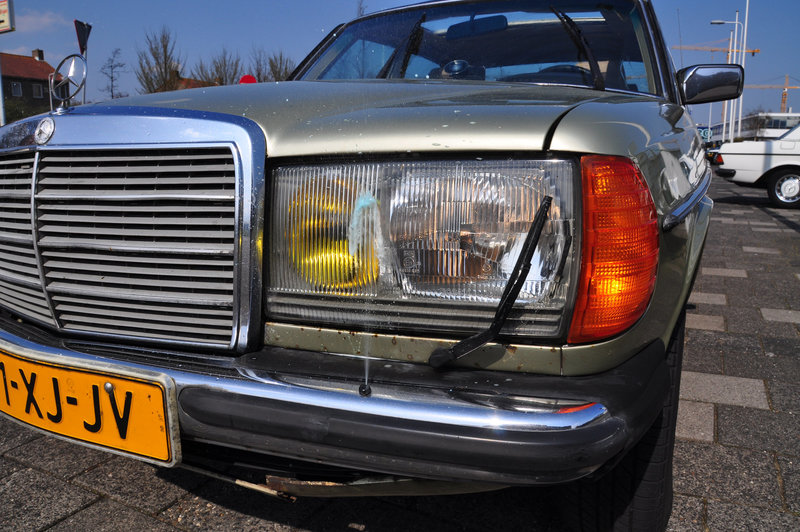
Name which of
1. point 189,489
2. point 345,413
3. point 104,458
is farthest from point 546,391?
point 104,458

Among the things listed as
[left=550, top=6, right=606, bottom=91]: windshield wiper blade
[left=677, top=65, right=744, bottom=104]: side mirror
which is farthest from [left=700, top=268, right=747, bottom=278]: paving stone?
[left=550, top=6, right=606, bottom=91]: windshield wiper blade

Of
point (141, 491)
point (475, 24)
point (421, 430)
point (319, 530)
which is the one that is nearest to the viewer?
point (421, 430)

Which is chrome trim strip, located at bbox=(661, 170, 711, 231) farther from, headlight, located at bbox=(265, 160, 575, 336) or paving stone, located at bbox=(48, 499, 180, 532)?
paving stone, located at bbox=(48, 499, 180, 532)

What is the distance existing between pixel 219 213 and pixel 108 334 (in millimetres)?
480

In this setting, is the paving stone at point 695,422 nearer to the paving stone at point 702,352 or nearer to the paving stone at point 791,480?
the paving stone at point 791,480

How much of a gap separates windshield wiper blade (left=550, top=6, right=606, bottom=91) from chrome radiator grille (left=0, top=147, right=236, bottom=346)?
1.42m

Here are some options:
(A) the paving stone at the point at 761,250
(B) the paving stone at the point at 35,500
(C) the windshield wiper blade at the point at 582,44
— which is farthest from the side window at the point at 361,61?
(A) the paving stone at the point at 761,250

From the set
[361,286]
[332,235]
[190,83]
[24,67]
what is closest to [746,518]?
[361,286]

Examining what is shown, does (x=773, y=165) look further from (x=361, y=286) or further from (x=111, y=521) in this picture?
(x=111, y=521)

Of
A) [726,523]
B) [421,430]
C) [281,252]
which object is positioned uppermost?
[281,252]

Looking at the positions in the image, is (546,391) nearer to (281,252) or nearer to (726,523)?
(281,252)

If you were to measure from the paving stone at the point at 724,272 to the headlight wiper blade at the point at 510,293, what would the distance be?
5026 millimetres

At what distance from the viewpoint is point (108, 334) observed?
1.61m

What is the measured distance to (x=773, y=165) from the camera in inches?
442
